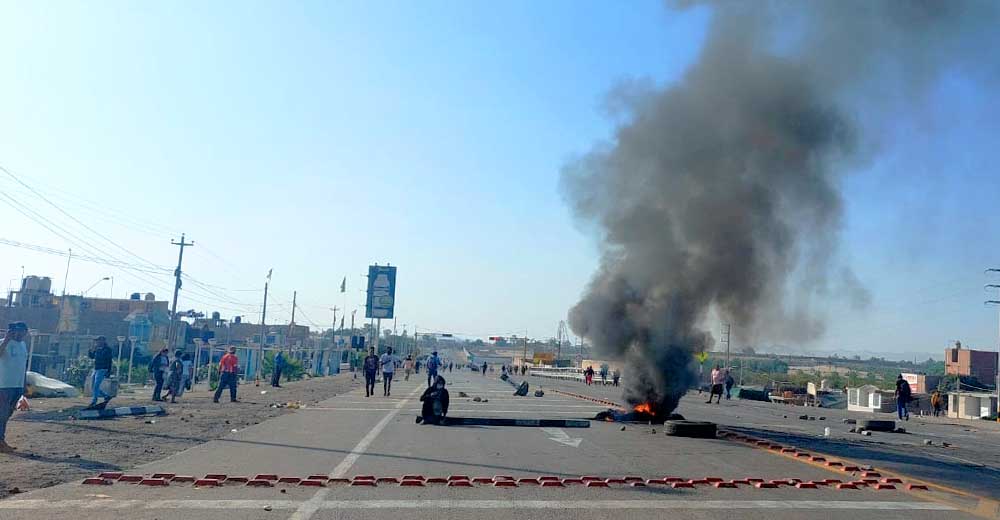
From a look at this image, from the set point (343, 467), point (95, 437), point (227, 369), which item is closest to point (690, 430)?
point (343, 467)

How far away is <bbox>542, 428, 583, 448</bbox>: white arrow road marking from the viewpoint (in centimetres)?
1335

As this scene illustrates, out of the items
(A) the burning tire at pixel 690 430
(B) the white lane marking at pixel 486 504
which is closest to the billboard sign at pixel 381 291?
(A) the burning tire at pixel 690 430

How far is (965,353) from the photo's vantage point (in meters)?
64.7

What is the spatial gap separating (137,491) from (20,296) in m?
62.7

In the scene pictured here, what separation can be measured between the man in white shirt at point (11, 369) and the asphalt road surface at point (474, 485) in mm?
2478

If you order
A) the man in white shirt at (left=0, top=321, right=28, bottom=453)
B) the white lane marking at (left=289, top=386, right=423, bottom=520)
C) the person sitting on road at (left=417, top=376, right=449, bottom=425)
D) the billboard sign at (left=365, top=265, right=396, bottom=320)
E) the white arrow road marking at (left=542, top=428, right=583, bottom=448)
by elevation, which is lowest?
the white lane marking at (left=289, top=386, right=423, bottom=520)

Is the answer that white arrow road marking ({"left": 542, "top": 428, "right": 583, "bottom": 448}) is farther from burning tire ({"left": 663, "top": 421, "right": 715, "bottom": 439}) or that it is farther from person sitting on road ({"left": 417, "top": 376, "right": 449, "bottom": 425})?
person sitting on road ({"left": 417, "top": 376, "right": 449, "bottom": 425})

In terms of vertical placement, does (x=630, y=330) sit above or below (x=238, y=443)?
above

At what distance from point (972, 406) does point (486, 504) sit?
34537 mm

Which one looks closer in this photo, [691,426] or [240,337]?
[691,426]

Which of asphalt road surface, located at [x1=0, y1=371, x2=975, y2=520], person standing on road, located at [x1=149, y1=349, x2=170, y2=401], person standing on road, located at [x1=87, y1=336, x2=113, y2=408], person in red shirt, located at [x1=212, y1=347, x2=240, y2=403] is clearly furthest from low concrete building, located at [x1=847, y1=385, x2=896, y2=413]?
person standing on road, located at [x1=87, y1=336, x2=113, y2=408]

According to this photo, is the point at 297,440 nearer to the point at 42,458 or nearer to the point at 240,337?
the point at 42,458

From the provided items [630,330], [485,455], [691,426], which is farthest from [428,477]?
[630,330]

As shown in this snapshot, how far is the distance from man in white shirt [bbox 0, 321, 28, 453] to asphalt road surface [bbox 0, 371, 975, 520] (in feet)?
8.13
